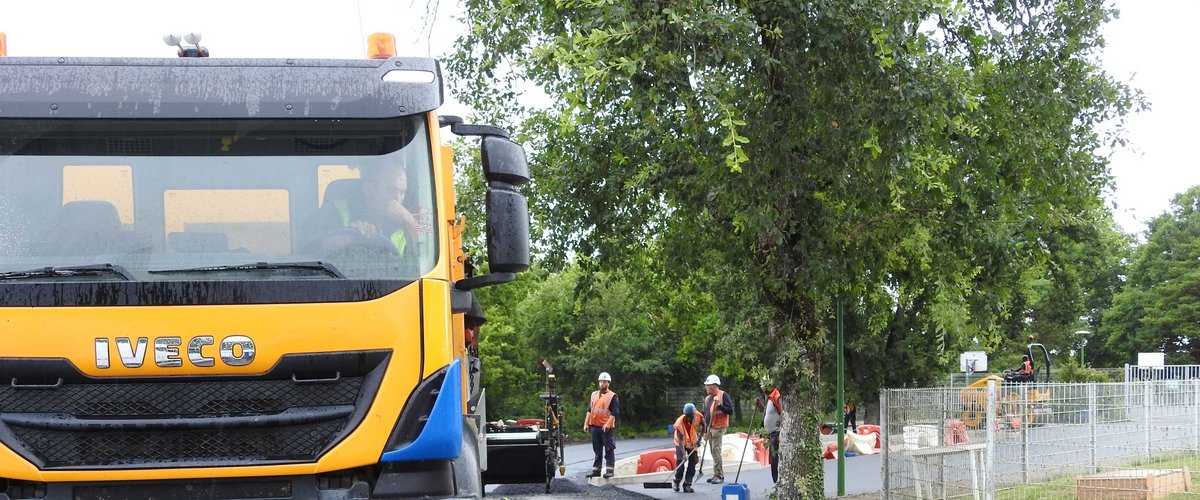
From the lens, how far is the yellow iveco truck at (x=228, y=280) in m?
5.60

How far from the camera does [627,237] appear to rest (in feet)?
51.3

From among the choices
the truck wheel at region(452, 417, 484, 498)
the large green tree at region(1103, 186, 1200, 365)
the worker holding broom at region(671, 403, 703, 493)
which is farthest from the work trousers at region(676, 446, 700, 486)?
the large green tree at region(1103, 186, 1200, 365)

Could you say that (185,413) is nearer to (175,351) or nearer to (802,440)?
(175,351)

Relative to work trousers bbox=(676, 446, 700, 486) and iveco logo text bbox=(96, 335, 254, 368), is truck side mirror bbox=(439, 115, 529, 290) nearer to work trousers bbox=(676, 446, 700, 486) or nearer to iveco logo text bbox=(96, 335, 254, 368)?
iveco logo text bbox=(96, 335, 254, 368)

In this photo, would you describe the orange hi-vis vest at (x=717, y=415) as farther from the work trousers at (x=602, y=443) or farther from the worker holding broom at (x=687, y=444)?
the work trousers at (x=602, y=443)

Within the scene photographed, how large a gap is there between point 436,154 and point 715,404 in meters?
13.2

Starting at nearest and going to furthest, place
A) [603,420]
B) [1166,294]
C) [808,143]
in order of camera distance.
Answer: [808,143]
[603,420]
[1166,294]

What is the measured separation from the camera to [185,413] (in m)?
5.65

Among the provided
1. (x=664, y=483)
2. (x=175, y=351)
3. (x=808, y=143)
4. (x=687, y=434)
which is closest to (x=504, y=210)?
(x=175, y=351)

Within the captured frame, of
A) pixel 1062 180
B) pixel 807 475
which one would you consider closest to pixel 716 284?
pixel 807 475

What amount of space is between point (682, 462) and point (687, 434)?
0.57m

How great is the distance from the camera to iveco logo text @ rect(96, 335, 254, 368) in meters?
5.57

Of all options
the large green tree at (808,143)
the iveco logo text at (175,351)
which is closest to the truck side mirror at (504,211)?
the iveco logo text at (175,351)

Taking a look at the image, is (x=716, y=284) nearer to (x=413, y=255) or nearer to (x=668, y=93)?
(x=668, y=93)
